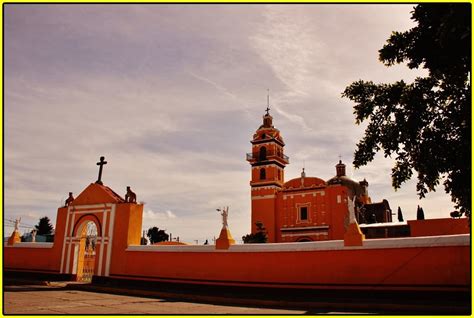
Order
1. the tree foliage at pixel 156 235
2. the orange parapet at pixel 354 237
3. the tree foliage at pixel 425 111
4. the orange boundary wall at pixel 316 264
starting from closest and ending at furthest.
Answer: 1. the tree foliage at pixel 425 111
2. the orange boundary wall at pixel 316 264
3. the orange parapet at pixel 354 237
4. the tree foliage at pixel 156 235

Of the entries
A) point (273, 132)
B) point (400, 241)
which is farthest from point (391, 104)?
point (273, 132)

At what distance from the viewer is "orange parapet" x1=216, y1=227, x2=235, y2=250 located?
1301 centimetres

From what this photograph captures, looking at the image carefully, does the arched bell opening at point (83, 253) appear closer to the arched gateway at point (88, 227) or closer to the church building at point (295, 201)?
the arched gateway at point (88, 227)

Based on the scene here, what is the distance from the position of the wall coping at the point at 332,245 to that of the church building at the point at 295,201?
56.8ft

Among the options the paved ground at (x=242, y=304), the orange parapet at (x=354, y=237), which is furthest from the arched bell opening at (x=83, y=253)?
the orange parapet at (x=354, y=237)

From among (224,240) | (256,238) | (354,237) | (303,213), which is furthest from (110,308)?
(303,213)

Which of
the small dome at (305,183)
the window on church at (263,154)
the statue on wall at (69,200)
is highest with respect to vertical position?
the window on church at (263,154)

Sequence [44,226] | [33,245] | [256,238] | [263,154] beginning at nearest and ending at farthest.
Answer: [33,245] → [256,238] → [263,154] → [44,226]

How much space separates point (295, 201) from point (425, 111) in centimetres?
2439

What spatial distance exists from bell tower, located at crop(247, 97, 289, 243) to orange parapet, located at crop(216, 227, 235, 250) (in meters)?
18.8

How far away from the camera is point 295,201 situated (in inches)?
1253

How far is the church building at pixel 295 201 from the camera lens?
98.8 ft

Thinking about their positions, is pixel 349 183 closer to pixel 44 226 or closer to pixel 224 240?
pixel 224 240

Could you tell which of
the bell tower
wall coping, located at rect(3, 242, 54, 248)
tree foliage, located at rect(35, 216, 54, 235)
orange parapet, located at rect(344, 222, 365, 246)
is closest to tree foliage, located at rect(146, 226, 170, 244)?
tree foliage, located at rect(35, 216, 54, 235)
